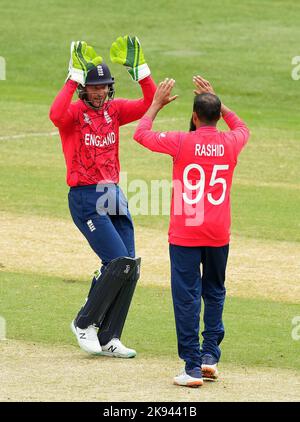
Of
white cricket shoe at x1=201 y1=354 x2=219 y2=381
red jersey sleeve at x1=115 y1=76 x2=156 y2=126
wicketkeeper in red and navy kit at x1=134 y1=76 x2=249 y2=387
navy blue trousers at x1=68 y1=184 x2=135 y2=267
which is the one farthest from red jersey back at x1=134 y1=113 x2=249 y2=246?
red jersey sleeve at x1=115 y1=76 x2=156 y2=126

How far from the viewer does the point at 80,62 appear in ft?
36.0

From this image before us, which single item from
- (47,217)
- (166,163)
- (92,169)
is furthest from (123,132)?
(92,169)

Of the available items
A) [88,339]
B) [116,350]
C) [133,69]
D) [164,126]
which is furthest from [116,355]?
[164,126]

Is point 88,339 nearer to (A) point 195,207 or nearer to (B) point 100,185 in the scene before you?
(B) point 100,185

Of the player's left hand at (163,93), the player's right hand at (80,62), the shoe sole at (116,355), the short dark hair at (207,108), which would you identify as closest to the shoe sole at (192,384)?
the shoe sole at (116,355)

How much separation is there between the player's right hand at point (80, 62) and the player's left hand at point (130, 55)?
0.74ft

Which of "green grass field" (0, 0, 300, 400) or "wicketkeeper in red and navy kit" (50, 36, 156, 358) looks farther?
"green grass field" (0, 0, 300, 400)

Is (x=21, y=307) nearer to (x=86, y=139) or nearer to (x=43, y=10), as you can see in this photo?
(x=86, y=139)

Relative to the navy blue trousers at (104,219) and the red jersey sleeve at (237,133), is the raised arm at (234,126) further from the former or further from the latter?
the navy blue trousers at (104,219)

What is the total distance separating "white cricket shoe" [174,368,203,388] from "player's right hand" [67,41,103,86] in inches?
112

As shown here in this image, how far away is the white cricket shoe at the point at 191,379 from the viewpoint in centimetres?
989

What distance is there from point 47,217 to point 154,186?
261 cm

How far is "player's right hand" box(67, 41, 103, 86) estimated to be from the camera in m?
11.0

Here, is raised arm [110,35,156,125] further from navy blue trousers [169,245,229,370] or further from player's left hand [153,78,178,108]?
navy blue trousers [169,245,229,370]
